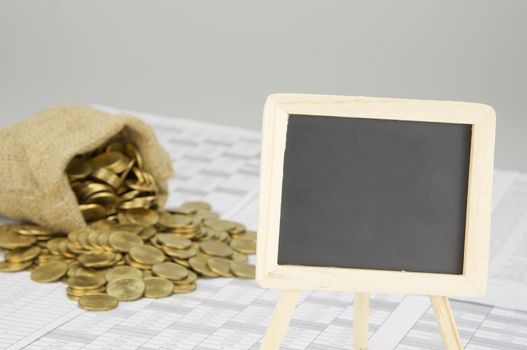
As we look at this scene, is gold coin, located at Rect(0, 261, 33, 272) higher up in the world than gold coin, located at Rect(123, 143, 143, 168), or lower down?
lower down

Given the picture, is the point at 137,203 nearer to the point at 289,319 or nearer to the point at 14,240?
the point at 14,240

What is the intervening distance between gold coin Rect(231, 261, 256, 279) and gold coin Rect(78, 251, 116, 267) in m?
0.29

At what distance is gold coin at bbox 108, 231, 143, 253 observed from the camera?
108 inches

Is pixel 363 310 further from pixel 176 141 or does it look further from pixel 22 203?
pixel 176 141

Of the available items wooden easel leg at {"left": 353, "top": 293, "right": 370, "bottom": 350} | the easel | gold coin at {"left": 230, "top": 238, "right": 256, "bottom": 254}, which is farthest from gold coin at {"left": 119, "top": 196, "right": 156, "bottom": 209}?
the easel

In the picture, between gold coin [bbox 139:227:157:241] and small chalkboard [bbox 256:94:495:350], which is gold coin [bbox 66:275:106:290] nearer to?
gold coin [bbox 139:227:157:241]

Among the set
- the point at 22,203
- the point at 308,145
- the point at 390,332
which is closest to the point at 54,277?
the point at 22,203

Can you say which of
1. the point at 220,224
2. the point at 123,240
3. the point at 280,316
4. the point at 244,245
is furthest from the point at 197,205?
the point at 280,316

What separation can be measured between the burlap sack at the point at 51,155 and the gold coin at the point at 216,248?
0.89 ft

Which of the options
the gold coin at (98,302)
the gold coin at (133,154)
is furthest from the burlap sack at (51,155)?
the gold coin at (98,302)

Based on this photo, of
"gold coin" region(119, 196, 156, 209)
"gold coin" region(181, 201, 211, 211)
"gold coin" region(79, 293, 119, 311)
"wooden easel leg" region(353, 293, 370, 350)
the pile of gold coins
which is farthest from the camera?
"gold coin" region(181, 201, 211, 211)

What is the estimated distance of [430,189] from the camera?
1.91m

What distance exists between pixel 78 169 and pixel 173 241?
1.04 ft

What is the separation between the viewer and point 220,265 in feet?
9.00
